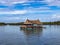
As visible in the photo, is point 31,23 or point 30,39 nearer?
point 30,39

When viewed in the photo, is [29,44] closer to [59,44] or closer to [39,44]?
[39,44]

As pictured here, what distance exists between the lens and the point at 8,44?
25.8 ft

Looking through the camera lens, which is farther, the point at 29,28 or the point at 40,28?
the point at 40,28

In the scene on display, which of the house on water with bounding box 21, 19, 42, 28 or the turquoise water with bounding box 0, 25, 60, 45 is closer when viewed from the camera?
the turquoise water with bounding box 0, 25, 60, 45

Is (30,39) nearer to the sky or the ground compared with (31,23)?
nearer to the ground

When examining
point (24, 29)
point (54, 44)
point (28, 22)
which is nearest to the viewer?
point (54, 44)

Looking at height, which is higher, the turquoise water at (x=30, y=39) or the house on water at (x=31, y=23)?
the house on water at (x=31, y=23)

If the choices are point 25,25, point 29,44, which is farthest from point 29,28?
point 29,44

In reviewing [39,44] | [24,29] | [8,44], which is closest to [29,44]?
[39,44]

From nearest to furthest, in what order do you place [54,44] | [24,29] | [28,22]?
[54,44] → [28,22] → [24,29]

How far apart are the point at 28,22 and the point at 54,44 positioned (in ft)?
32.2

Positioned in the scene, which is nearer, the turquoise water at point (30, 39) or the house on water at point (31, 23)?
the turquoise water at point (30, 39)

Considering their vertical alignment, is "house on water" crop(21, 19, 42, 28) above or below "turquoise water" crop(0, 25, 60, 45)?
above

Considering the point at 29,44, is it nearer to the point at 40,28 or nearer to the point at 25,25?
the point at 25,25
